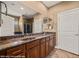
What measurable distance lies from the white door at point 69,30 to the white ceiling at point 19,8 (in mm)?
1869

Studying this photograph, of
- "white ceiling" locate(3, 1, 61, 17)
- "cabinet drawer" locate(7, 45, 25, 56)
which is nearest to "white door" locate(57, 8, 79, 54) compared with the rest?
"white ceiling" locate(3, 1, 61, 17)

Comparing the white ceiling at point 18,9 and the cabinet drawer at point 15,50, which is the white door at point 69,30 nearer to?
the white ceiling at point 18,9

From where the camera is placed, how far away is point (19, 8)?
2951mm

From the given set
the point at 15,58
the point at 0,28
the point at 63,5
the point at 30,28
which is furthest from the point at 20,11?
the point at 63,5

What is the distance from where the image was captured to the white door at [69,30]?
401 centimetres

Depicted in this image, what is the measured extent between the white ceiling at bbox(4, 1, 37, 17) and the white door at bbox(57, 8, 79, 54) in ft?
6.13

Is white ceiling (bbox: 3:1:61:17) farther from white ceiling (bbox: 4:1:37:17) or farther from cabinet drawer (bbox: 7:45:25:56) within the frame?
cabinet drawer (bbox: 7:45:25:56)

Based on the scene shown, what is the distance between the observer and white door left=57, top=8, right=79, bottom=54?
158 inches

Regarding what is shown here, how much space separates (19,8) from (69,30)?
8.42 feet

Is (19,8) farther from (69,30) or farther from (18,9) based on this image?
(69,30)

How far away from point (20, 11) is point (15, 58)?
1.70 m

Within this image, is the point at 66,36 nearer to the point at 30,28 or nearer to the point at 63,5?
the point at 63,5

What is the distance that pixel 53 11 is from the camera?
5094 millimetres

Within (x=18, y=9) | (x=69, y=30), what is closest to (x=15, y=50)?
(x=18, y=9)
